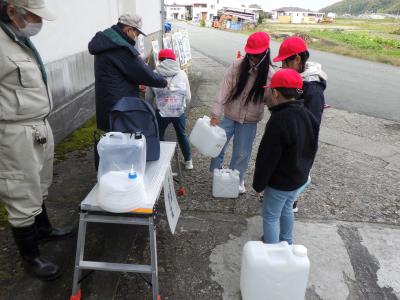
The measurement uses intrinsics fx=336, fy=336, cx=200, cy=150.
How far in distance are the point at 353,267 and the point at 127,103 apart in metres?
2.46

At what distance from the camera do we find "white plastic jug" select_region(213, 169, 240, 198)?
3.85 m

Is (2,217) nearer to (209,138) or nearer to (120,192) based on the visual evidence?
(120,192)

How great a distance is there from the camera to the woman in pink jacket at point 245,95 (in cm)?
331

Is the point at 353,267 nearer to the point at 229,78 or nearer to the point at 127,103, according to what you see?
the point at 229,78

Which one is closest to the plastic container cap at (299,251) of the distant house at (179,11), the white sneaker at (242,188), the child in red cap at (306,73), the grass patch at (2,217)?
the child in red cap at (306,73)

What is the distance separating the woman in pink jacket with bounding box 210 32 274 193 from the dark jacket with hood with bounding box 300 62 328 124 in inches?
19.8

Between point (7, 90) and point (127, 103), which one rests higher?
point (7, 90)

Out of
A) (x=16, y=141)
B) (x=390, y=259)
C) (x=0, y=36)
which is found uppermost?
(x=0, y=36)

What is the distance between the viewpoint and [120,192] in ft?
7.20

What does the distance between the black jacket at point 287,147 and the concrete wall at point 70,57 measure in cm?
352

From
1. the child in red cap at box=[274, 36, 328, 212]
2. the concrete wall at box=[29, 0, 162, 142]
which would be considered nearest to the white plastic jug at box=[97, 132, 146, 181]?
the child in red cap at box=[274, 36, 328, 212]

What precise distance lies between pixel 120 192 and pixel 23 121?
0.91 meters

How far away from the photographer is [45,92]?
2562 mm

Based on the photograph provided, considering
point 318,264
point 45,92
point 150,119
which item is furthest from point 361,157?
point 45,92
